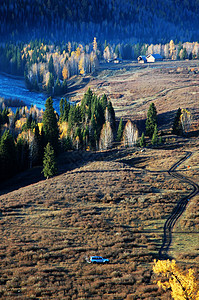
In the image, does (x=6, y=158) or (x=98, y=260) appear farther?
(x=6, y=158)

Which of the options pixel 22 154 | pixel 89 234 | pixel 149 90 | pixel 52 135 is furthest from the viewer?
pixel 149 90

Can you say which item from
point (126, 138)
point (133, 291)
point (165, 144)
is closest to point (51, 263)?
point (133, 291)

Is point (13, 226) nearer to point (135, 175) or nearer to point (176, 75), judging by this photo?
point (135, 175)

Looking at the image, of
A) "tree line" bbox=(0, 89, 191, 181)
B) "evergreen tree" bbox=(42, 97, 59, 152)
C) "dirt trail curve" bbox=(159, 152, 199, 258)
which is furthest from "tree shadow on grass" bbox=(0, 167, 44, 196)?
"dirt trail curve" bbox=(159, 152, 199, 258)

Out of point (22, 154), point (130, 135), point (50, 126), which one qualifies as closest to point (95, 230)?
point (22, 154)

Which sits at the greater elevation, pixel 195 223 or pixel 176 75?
pixel 176 75

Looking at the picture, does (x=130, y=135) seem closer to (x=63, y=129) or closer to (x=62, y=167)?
(x=63, y=129)

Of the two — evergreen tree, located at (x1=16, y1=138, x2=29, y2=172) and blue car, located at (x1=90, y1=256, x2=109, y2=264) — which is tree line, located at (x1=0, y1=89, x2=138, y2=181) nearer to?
evergreen tree, located at (x1=16, y1=138, x2=29, y2=172)

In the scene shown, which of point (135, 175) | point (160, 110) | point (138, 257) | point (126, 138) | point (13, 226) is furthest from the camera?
point (160, 110)
